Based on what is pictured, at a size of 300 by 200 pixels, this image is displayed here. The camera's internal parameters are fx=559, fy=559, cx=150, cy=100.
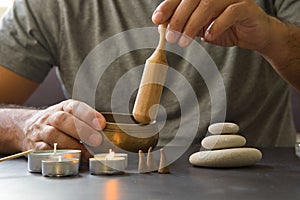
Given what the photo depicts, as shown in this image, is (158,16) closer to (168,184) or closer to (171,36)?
(171,36)

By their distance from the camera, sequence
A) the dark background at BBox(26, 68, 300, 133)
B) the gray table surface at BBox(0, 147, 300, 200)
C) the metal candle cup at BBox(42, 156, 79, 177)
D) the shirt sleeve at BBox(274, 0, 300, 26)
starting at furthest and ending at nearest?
1. the dark background at BBox(26, 68, 300, 133)
2. the shirt sleeve at BBox(274, 0, 300, 26)
3. the metal candle cup at BBox(42, 156, 79, 177)
4. the gray table surface at BBox(0, 147, 300, 200)

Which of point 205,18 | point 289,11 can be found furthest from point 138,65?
point 205,18

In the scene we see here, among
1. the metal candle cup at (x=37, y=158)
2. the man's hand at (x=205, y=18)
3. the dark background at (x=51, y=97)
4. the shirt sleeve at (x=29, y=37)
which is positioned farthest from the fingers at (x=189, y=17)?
the dark background at (x=51, y=97)

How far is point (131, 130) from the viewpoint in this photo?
2.87 feet

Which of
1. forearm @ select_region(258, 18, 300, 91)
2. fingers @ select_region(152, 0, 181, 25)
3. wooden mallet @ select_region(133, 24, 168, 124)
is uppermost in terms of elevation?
fingers @ select_region(152, 0, 181, 25)

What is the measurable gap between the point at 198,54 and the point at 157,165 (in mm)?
625

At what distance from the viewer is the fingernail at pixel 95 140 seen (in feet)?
2.90

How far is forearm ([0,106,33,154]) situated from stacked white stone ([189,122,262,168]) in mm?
369

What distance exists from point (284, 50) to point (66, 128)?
0.55 m

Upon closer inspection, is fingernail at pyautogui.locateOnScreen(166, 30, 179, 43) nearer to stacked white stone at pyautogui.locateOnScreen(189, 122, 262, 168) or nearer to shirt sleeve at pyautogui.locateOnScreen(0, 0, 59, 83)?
stacked white stone at pyautogui.locateOnScreen(189, 122, 262, 168)

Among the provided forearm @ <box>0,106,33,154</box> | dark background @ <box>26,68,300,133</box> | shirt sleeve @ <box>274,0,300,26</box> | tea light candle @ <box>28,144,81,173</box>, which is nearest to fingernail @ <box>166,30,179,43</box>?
tea light candle @ <box>28,144,81,173</box>

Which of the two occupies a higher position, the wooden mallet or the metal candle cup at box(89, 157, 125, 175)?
the wooden mallet

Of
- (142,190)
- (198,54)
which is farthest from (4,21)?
(142,190)

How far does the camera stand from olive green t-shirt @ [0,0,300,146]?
1401 millimetres
